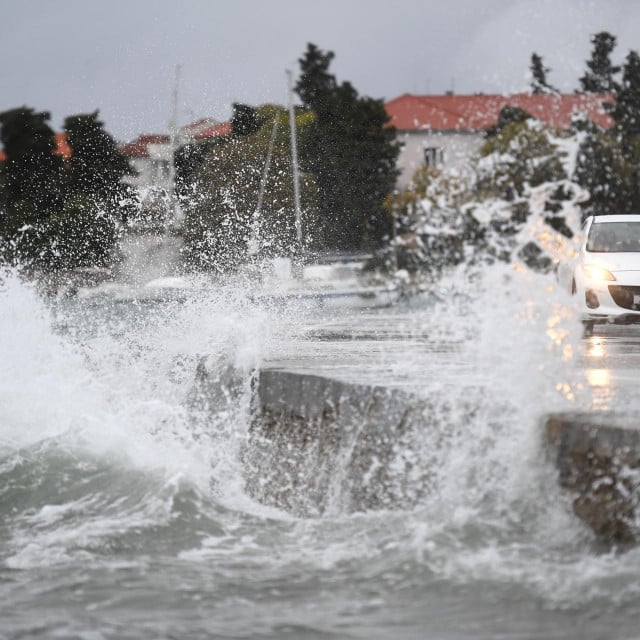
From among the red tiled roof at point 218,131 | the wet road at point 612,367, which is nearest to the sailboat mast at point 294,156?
the red tiled roof at point 218,131

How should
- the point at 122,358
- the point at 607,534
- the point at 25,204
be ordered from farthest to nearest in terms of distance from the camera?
the point at 25,204, the point at 122,358, the point at 607,534

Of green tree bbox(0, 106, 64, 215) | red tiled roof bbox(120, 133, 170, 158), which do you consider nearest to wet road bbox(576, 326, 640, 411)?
red tiled roof bbox(120, 133, 170, 158)

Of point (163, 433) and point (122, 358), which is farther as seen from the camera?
point (122, 358)

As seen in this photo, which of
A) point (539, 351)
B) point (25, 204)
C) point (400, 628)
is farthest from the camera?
point (25, 204)

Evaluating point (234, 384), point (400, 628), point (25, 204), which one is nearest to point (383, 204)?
point (25, 204)

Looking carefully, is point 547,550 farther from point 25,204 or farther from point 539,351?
point 25,204

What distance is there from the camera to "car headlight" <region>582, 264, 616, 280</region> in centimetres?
1190

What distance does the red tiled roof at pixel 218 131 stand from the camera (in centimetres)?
3158

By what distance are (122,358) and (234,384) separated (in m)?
2.38

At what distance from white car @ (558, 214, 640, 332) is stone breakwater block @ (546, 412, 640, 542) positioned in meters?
6.86

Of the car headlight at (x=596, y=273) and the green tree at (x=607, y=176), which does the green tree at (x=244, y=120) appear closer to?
the green tree at (x=607, y=176)

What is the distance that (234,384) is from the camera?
7.38 m

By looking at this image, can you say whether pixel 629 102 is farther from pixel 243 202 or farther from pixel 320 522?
pixel 320 522

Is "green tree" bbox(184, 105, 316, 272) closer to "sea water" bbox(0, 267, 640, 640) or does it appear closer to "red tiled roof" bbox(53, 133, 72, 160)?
"red tiled roof" bbox(53, 133, 72, 160)
